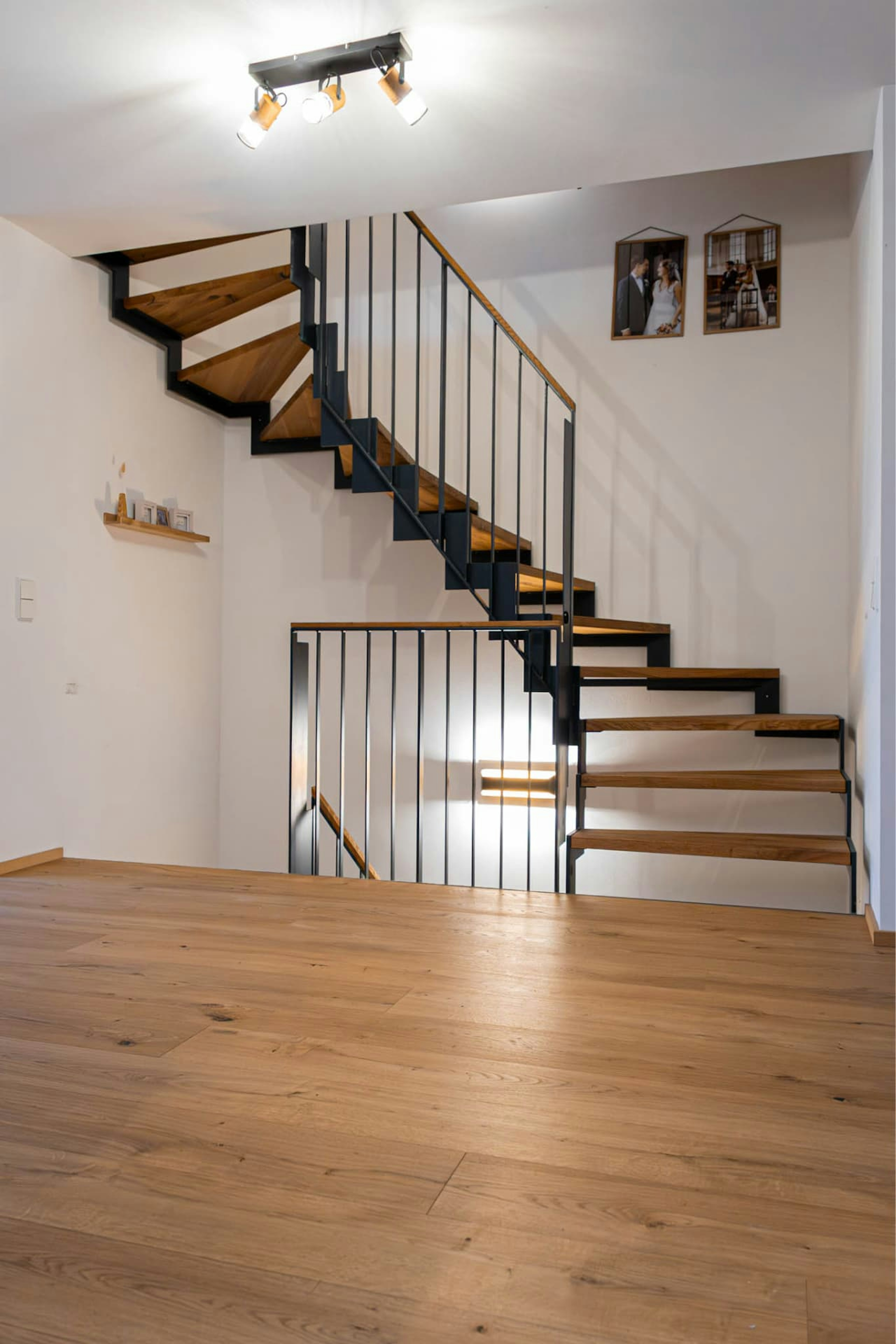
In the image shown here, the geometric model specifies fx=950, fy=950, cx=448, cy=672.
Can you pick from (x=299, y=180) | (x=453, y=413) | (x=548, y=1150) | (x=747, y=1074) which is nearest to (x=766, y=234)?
(x=453, y=413)

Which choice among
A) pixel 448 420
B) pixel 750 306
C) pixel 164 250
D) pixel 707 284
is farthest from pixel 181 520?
pixel 750 306

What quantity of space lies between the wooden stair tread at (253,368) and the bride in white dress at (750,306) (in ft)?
6.92

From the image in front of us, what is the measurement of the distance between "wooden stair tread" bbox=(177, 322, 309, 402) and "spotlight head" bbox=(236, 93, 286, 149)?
149 centimetres

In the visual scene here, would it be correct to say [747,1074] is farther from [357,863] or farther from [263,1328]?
[357,863]

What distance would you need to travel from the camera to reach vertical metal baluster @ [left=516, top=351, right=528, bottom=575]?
4.09m

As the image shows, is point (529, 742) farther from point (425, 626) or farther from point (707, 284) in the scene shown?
point (707, 284)

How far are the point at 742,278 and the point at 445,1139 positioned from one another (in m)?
4.47

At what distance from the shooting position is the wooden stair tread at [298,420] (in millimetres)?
4559

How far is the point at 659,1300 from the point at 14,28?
9.35ft

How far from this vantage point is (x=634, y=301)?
485 centimetres

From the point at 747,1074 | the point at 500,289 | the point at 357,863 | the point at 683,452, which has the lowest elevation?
the point at 357,863

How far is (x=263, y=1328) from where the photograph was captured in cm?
95

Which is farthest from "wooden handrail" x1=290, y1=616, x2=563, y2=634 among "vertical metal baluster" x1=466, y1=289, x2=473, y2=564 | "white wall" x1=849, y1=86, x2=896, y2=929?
"white wall" x1=849, y1=86, x2=896, y2=929

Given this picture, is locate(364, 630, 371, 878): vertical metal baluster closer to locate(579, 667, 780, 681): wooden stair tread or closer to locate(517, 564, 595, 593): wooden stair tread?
locate(517, 564, 595, 593): wooden stair tread
